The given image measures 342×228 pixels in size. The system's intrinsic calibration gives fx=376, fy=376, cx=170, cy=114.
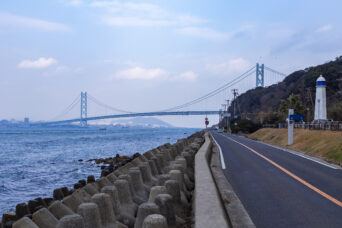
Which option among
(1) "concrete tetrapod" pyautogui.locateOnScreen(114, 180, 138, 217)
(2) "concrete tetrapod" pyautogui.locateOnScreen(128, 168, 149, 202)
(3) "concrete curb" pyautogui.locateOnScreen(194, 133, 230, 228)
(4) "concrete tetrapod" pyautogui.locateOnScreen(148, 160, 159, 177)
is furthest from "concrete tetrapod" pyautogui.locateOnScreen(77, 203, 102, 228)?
(4) "concrete tetrapod" pyautogui.locateOnScreen(148, 160, 159, 177)

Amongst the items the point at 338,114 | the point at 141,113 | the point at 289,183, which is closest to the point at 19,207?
the point at 289,183

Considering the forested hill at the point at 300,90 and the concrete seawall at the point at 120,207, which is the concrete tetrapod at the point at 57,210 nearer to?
the concrete seawall at the point at 120,207

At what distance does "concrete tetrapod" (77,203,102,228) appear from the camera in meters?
4.37

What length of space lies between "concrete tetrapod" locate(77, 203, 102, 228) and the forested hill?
5372 centimetres

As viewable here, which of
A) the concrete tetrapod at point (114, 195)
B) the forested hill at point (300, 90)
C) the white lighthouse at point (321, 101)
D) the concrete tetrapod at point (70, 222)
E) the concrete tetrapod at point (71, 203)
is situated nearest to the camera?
the concrete tetrapod at point (70, 222)

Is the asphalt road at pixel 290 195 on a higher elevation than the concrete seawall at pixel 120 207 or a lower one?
lower

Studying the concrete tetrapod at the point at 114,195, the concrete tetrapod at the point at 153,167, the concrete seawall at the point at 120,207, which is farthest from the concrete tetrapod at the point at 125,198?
the concrete tetrapod at the point at 153,167

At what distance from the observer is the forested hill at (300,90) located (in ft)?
249

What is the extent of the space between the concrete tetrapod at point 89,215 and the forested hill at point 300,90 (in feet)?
176

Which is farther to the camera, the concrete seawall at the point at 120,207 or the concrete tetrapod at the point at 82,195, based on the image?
the concrete tetrapod at the point at 82,195

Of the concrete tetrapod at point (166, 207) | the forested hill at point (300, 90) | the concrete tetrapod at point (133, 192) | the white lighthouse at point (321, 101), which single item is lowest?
the concrete tetrapod at point (133, 192)

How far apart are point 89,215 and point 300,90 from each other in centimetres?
8990

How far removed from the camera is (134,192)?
784 centimetres

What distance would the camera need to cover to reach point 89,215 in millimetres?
4398
